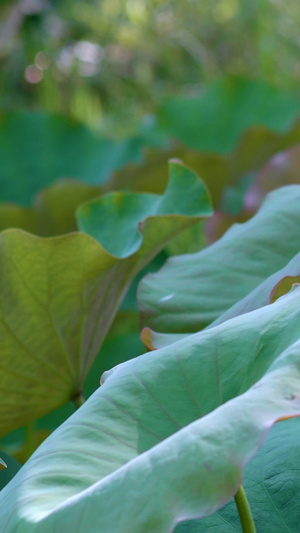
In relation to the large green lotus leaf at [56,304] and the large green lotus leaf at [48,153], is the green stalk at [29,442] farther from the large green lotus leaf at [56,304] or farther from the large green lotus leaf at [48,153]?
the large green lotus leaf at [48,153]

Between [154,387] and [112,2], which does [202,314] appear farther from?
[112,2]

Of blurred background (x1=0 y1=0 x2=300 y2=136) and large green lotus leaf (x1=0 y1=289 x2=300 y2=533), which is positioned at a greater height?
large green lotus leaf (x1=0 y1=289 x2=300 y2=533)

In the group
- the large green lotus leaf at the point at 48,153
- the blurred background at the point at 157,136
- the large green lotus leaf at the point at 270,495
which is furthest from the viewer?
the large green lotus leaf at the point at 48,153

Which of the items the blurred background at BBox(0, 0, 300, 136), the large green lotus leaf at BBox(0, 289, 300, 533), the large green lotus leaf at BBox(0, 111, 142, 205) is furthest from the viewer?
the blurred background at BBox(0, 0, 300, 136)

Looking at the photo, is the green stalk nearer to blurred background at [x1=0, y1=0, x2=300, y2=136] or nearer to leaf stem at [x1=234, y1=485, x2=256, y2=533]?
leaf stem at [x1=234, y1=485, x2=256, y2=533]

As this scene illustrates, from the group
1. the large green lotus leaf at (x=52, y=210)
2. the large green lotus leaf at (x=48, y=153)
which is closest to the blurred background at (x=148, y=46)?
A: the large green lotus leaf at (x=48, y=153)

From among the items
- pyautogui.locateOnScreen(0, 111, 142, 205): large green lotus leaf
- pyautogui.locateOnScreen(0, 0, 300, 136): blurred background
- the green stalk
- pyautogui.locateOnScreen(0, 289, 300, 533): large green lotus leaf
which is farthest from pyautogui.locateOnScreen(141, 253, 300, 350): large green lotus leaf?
pyautogui.locateOnScreen(0, 0, 300, 136): blurred background
